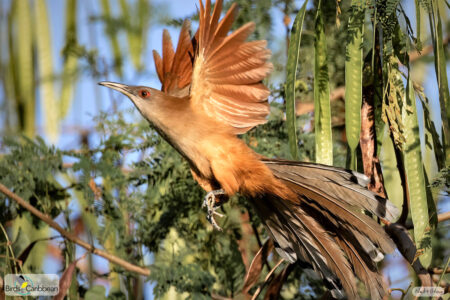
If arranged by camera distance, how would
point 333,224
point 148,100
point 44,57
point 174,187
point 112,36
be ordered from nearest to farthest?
point 333,224 < point 148,100 < point 174,187 < point 112,36 < point 44,57

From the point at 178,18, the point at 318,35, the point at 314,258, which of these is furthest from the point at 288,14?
the point at 314,258

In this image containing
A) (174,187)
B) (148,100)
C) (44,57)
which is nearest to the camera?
(148,100)

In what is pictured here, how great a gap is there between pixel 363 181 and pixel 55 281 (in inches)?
65.6

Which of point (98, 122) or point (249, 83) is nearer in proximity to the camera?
point (249, 83)

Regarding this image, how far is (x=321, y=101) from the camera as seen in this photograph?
231cm

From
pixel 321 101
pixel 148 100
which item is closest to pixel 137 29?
pixel 148 100

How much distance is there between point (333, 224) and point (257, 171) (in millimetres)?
406

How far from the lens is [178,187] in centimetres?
313

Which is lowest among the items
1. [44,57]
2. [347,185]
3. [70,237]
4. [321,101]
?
[70,237]

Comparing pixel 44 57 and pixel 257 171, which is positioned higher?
pixel 44 57

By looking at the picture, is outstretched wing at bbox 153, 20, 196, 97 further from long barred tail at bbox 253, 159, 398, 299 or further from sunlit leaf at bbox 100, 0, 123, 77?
sunlit leaf at bbox 100, 0, 123, 77

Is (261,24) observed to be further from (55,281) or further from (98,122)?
(55,281)

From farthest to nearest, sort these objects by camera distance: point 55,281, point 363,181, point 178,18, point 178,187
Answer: point 178,18 → point 178,187 → point 55,281 → point 363,181

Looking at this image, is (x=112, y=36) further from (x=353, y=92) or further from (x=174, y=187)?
(x=353, y=92)
